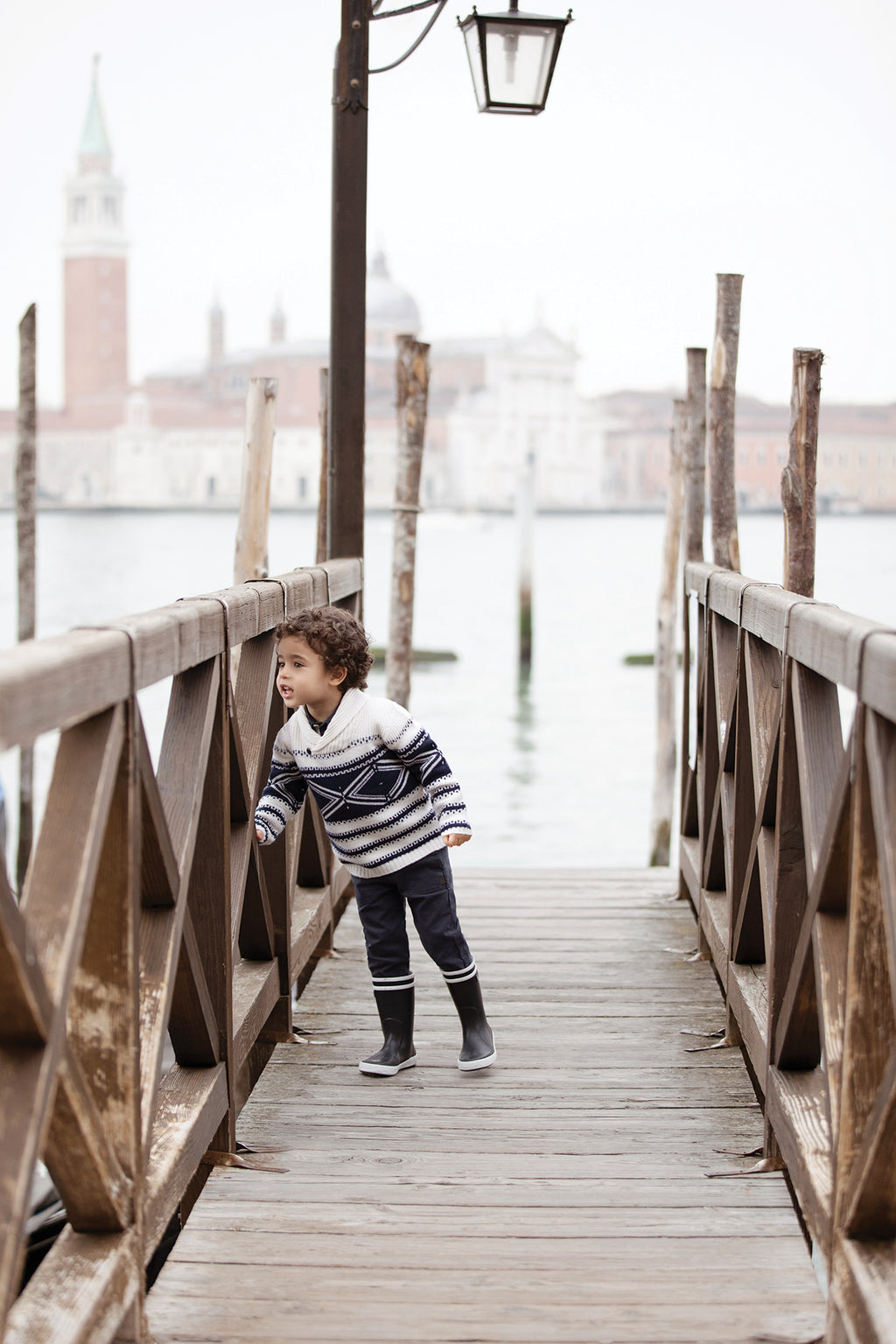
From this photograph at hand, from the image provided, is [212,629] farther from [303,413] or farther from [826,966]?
[303,413]

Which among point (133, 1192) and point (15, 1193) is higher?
point (15, 1193)

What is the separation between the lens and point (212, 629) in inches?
A: 95.1

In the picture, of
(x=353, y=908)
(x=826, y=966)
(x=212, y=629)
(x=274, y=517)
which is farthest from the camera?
(x=274, y=517)

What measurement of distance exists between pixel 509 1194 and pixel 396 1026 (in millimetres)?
700

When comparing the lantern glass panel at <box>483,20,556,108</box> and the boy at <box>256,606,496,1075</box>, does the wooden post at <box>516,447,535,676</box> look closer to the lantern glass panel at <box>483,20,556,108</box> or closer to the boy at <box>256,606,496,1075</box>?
the lantern glass panel at <box>483,20,556,108</box>

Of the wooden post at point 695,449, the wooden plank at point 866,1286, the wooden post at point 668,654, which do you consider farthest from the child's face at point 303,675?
the wooden post at point 668,654

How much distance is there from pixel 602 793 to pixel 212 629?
17277mm

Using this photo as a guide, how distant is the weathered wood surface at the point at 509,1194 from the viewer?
2.21m

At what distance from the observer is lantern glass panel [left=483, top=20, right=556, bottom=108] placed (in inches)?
180

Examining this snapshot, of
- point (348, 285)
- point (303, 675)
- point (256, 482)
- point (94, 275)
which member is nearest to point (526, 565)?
point (256, 482)

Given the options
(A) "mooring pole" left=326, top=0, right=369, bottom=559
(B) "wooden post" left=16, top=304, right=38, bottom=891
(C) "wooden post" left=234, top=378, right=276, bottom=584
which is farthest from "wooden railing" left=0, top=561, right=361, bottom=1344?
(B) "wooden post" left=16, top=304, right=38, bottom=891

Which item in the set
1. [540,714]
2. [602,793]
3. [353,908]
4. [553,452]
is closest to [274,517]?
[553,452]

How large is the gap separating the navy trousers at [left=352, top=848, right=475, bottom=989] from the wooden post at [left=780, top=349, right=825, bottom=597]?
2.31 metres

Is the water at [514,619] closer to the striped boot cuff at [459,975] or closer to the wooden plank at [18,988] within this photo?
the striped boot cuff at [459,975]
